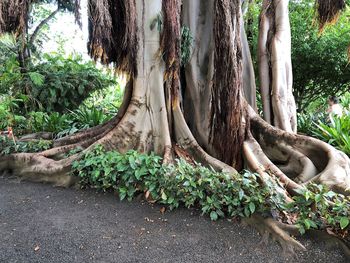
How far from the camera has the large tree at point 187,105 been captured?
4141 mm

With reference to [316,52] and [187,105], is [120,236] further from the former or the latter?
[316,52]

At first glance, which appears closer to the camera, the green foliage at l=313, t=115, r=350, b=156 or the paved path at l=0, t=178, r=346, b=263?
the paved path at l=0, t=178, r=346, b=263

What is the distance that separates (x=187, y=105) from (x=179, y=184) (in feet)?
6.42

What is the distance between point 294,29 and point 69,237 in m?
7.02

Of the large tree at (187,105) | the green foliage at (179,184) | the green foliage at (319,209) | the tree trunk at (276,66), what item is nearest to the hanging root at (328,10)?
the tree trunk at (276,66)

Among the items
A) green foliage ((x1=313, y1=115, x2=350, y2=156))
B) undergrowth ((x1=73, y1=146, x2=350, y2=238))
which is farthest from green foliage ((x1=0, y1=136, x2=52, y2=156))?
green foliage ((x1=313, y1=115, x2=350, y2=156))

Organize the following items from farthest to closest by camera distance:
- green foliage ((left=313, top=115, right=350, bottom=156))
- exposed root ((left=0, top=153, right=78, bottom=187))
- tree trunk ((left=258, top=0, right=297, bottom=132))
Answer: tree trunk ((left=258, top=0, right=297, bottom=132)), green foliage ((left=313, top=115, right=350, bottom=156)), exposed root ((left=0, top=153, right=78, bottom=187))

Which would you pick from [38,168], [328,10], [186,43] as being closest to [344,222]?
[186,43]

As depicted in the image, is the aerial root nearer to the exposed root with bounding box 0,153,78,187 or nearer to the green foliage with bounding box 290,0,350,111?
the exposed root with bounding box 0,153,78,187

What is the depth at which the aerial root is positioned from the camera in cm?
278

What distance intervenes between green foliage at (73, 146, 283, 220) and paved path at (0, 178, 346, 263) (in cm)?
15

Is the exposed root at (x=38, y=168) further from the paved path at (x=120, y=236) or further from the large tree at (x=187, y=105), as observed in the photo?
the paved path at (x=120, y=236)

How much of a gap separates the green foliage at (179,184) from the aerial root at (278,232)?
0.30 feet

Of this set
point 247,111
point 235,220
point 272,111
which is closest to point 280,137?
point 247,111
